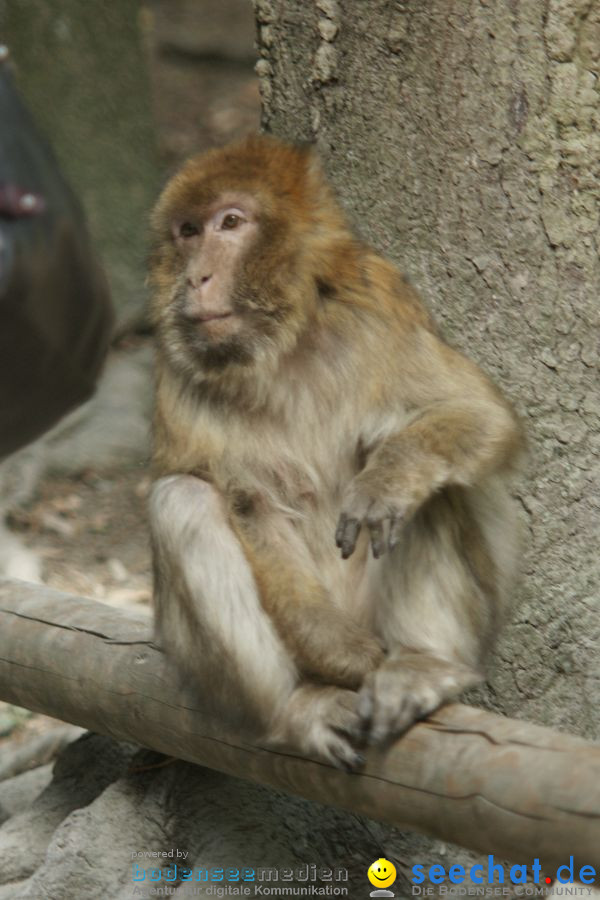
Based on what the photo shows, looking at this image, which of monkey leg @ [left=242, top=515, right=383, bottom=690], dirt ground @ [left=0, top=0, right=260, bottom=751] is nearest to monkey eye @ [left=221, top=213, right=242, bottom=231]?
dirt ground @ [left=0, top=0, right=260, bottom=751]

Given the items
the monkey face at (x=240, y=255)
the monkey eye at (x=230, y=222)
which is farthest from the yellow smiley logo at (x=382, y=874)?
the monkey eye at (x=230, y=222)

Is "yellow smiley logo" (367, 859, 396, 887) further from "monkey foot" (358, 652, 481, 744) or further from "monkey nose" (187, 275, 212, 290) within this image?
"monkey nose" (187, 275, 212, 290)

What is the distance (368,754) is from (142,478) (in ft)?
16.3

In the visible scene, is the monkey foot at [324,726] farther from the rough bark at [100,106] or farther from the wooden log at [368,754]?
the rough bark at [100,106]

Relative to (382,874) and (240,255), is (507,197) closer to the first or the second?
(240,255)

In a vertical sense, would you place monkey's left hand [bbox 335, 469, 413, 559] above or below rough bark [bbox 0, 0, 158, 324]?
above

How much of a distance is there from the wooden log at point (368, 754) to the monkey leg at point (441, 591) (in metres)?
0.33

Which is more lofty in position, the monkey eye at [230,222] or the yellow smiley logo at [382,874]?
→ the monkey eye at [230,222]

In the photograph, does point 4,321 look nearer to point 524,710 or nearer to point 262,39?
point 262,39

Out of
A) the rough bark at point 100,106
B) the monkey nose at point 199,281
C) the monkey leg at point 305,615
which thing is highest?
the monkey nose at point 199,281

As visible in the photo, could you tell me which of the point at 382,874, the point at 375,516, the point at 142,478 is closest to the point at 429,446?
the point at 375,516

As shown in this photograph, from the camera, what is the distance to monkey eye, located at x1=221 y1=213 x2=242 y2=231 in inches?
138

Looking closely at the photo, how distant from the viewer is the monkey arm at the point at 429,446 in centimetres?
322

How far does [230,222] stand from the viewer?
352 cm
